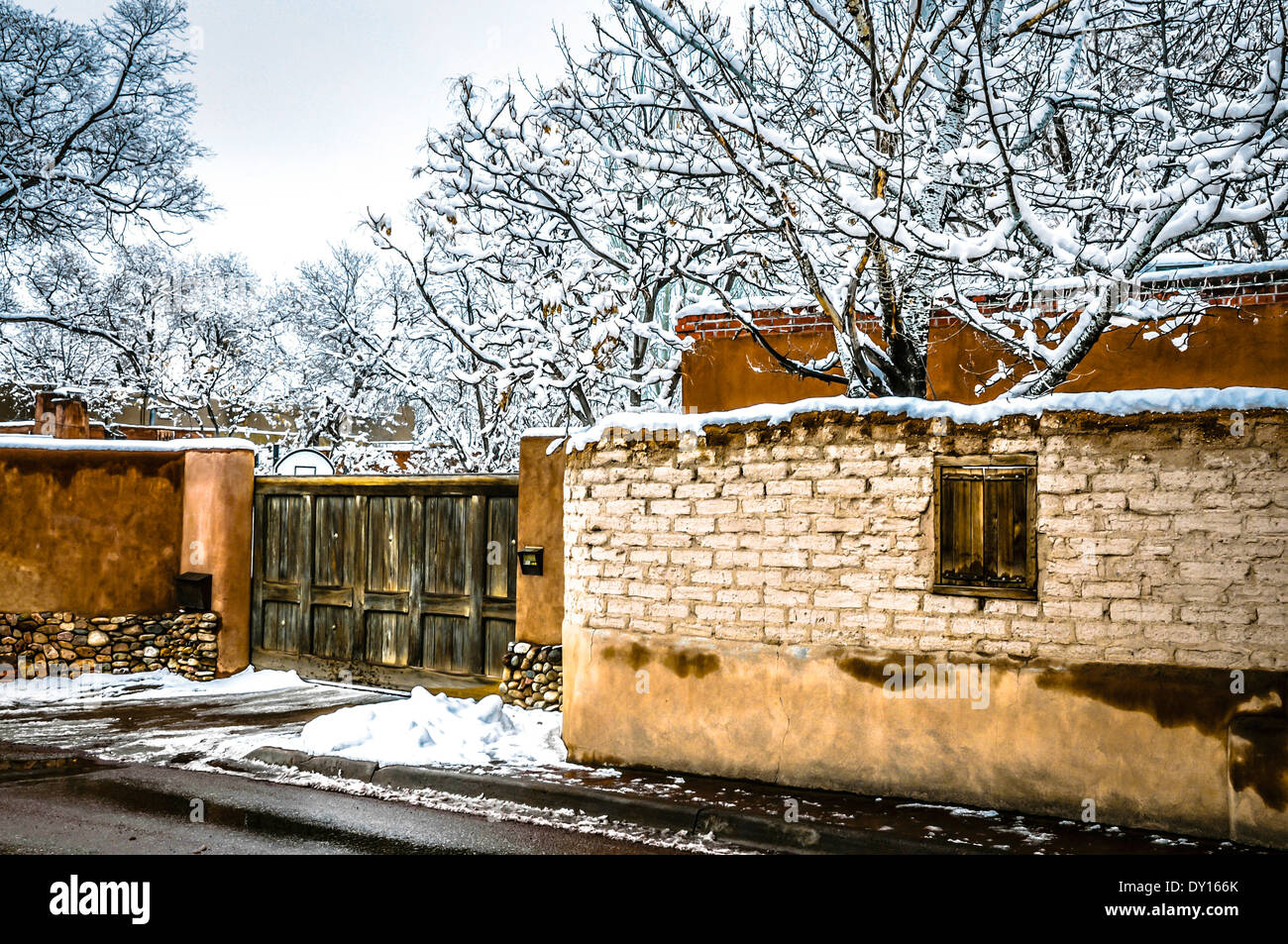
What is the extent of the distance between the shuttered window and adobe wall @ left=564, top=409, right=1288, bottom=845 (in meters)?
0.08

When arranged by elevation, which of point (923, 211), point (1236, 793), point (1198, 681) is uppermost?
point (923, 211)

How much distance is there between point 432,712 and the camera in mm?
7902

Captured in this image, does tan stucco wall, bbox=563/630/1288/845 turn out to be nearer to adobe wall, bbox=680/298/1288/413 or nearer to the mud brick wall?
the mud brick wall

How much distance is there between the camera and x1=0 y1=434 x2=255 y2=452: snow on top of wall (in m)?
10.9

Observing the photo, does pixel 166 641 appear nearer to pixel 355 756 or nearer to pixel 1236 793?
pixel 355 756

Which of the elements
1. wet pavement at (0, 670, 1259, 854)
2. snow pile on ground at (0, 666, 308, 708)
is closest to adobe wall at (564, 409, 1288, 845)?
wet pavement at (0, 670, 1259, 854)

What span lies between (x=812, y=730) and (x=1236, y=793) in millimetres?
2418

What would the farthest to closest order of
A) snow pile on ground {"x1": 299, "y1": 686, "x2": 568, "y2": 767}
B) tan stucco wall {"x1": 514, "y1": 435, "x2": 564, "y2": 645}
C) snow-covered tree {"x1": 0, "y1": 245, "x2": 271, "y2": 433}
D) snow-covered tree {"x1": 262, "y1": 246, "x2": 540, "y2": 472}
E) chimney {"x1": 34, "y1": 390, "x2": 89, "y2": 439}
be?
1. snow-covered tree {"x1": 0, "y1": 245, "x2": 271, "y2": 433}
2. snow-covered tree {"x1": 262, "y1": 246, "x2": 540, "y2": 472}
3. chimney {"x1": 34, "y1": 390, "x2": 89, "y2": 439}
4. tan stucco wall {"x1": 514, "y1": 435, "x2": 564, "y2": 645}
5. snow pile on ground {"x1": 299, "y1": 686, "x2": 568, "y2": 767}

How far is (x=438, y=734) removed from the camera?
754 cm

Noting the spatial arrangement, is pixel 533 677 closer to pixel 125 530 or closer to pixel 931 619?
pixel 931 619

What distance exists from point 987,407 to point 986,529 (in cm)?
77

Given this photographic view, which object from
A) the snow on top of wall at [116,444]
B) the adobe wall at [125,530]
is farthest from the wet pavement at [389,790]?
the snow on top of wall at [116,444]

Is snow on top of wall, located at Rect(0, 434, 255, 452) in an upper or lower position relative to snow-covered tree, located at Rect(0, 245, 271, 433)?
lower
